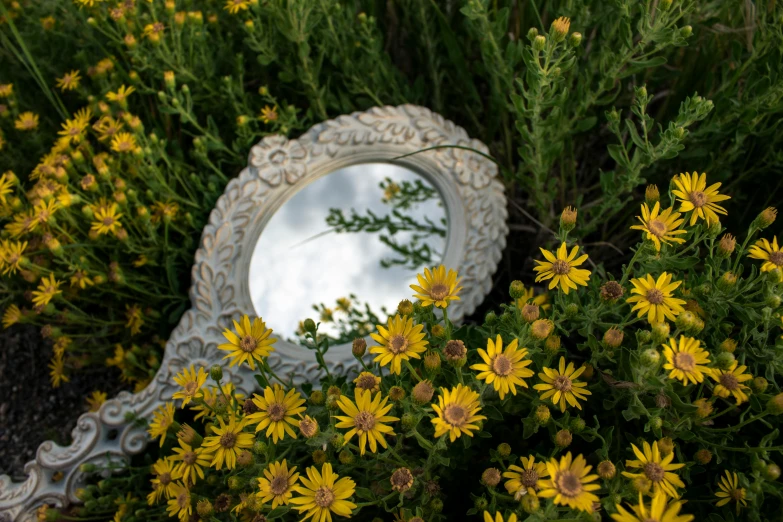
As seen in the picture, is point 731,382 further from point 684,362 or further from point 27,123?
point 27,123

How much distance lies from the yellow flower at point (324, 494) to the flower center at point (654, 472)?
1.77 feet

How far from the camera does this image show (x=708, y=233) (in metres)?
1.24

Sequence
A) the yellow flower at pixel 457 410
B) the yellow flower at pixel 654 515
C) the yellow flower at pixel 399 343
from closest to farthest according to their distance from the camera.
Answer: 1. the yellow flower at pixel 654 515
2. the yellow flower at pixel 457 410
3. the yellow flower at pixel 399 343

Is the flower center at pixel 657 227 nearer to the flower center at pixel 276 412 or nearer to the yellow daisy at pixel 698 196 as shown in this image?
the yellow daisy at pixel 698 196

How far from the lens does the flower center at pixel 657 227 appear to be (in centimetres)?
118

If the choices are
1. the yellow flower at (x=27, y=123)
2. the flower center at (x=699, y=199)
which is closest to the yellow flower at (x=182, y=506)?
the flower center at (x=699, y=199)

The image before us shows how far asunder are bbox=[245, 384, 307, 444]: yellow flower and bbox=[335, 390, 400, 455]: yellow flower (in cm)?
13

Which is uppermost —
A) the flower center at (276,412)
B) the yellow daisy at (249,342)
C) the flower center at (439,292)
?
the flower center at (439,292)

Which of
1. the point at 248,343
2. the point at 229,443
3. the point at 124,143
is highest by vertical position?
the point at 124,143

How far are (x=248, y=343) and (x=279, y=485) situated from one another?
1.04 feet

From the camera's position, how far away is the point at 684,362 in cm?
104

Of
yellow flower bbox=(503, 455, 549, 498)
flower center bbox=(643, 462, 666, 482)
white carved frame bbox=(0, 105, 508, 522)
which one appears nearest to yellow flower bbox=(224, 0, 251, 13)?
white carved frame bbox=(0, 105, 508, 522)

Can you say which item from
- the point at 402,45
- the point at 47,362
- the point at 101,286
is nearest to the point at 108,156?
the point at 101,286

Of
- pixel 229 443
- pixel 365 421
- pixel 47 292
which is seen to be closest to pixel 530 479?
pixel 365 421
